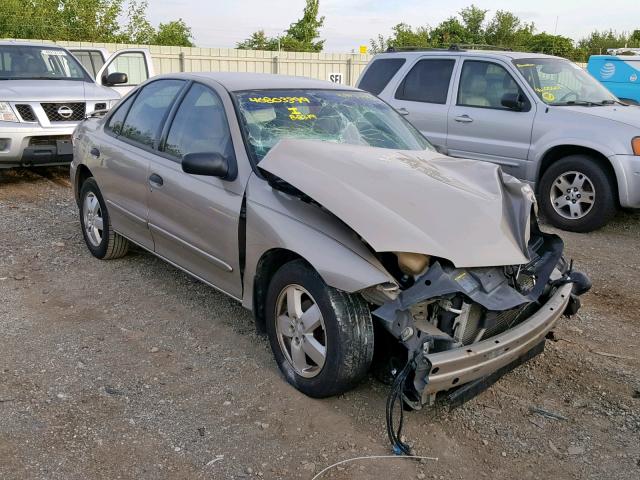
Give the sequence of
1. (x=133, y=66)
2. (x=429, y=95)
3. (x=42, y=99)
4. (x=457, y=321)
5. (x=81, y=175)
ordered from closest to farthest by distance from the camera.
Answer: (x=457, y=321)
(x=81, y=175)
(x=429, y=95)
(x=42, y=99)
(x=133, y=66)

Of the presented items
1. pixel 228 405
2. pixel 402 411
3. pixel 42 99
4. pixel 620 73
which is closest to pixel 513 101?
pixel 402 411

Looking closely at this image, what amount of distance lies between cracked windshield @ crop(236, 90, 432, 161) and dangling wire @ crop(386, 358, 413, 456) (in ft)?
5.32

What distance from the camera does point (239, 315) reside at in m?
4.53

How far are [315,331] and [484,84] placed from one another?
5179 millimetres

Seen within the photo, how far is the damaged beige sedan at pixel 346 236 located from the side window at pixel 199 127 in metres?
0.01

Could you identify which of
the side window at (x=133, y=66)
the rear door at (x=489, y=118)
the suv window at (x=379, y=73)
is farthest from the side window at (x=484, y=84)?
the side window at (x=133, y=66)

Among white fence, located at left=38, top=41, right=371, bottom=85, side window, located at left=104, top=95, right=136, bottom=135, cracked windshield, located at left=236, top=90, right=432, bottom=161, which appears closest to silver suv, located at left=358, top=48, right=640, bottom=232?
cracked windshield, located at left=236, top=90, right=432, bottom=161

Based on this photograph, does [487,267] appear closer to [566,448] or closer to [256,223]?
[566,448]

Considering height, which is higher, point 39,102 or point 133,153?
point 39,102

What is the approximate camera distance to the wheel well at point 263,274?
3.53 m

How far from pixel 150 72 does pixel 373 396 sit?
8912 millimetres

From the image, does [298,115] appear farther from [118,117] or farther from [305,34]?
[305,34]

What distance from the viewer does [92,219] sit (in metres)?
5.60

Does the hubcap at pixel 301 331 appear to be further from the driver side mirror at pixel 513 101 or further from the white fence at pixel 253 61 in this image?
the white fence at pixel 253 61
